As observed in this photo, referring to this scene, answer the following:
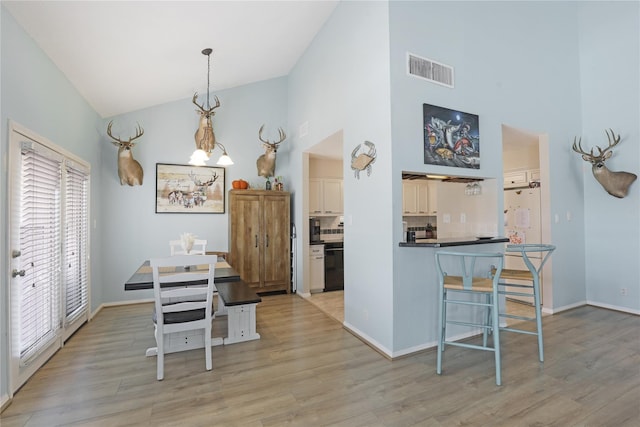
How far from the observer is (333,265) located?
210 inches

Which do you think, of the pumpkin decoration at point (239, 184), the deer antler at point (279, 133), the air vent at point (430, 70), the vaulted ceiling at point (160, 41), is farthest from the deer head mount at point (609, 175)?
the pumpkin decoration at point (239, 184)

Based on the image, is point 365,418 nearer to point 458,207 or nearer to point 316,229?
point 458,207

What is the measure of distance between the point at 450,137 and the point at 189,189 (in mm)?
3966

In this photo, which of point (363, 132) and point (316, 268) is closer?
point (363, 132)

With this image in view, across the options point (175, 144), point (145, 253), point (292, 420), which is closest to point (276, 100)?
point (175, 144)

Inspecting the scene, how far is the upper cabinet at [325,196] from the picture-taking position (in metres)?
5.65

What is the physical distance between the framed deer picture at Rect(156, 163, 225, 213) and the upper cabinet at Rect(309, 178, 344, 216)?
1.62 metres

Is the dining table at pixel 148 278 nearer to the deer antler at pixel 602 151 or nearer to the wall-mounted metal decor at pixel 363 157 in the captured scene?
the wall-mounted metal decor at pixel 363 157

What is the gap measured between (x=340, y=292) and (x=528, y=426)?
355cm

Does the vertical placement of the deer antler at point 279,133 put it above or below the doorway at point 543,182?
above

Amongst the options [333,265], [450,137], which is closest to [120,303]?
[333,265]

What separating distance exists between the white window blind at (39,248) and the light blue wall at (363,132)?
9.53 feet

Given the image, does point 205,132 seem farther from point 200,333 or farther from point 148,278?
point 200,333

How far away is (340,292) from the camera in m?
5.27
